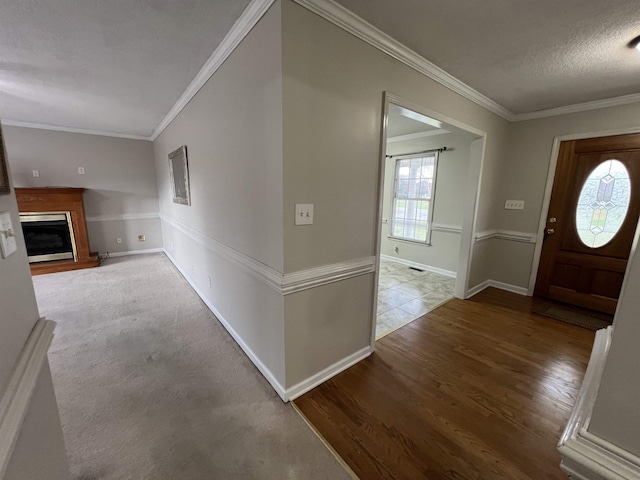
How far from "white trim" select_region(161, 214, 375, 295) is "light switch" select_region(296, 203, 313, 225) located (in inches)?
12.1

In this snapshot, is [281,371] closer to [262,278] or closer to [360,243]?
[262,278]

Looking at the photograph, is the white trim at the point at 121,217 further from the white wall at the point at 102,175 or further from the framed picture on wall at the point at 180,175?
the framed picture on wall at the point at 180,175

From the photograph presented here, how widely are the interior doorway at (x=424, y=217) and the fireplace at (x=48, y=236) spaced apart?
16.9 ft

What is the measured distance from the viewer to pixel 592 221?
9.71ft

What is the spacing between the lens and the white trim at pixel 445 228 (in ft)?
13.1

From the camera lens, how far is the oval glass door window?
275 cm

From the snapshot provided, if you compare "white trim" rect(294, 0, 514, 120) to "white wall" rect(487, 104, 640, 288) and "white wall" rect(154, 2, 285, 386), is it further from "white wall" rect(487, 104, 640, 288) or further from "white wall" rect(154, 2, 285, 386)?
"white wall" rect(487, 104, 640, 288)

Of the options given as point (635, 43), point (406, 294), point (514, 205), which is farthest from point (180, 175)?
point (514, 205)

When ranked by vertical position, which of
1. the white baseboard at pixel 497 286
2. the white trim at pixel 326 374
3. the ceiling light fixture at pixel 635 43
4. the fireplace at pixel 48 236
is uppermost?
the ceiling light fixture at pixel 635 43

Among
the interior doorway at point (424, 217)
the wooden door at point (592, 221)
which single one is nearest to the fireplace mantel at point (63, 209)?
the interior doorway at point (424, 217)

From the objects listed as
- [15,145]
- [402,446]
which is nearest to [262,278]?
[402,446]

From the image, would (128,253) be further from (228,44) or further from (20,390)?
(20,390)

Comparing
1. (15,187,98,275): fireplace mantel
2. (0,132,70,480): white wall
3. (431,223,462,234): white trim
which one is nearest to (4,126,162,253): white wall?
(15,187,98,275): fireplace mantel

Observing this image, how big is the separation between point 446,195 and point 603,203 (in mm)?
1710
